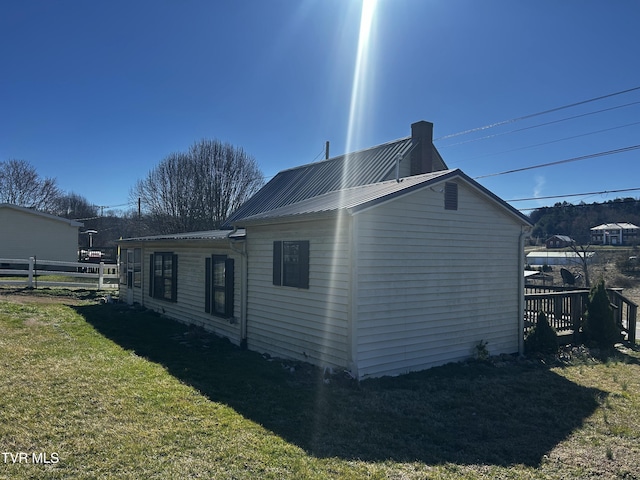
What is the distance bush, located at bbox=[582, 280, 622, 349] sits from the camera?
32.7ft

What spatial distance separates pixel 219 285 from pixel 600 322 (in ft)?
28.3

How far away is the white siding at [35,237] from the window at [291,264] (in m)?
21.4

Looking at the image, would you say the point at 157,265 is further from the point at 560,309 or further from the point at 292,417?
the point at 560,309

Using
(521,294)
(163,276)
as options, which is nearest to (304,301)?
(521,294)

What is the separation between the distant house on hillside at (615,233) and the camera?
50156mm

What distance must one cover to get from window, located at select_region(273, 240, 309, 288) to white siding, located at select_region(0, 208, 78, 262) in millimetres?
21409

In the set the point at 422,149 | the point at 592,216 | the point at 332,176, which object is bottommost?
the point at 332,176

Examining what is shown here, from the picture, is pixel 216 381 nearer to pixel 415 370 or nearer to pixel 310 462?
pixel 310 462

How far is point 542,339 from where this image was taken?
924cm

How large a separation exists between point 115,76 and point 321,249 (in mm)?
9994

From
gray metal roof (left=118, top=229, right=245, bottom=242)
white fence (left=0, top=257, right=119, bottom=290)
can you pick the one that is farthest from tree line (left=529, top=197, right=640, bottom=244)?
white fence (left=0, top=257, right=119, bottom=290)

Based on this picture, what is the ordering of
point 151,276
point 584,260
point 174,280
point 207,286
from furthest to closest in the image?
point 584,260 → point 151,276 → point 174,280 → point 207,286

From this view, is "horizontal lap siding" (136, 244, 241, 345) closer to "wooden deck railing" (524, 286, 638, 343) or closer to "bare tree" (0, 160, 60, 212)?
"wooden deck railing" (524, 286, 638, 343)

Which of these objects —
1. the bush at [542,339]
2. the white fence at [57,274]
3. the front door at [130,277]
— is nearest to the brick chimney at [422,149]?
the bush at [542,339]
